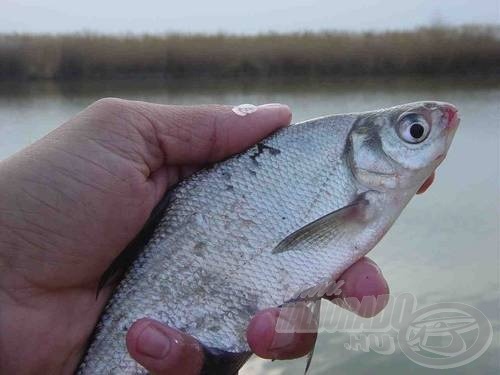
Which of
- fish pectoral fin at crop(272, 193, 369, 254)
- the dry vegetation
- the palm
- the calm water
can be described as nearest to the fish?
fish pectoral fin at crop(272, 193, 369, 254)

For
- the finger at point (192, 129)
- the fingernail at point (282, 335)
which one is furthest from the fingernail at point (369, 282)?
the finger at point (192, 129)

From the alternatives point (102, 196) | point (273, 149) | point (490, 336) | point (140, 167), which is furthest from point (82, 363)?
point (490, 336)

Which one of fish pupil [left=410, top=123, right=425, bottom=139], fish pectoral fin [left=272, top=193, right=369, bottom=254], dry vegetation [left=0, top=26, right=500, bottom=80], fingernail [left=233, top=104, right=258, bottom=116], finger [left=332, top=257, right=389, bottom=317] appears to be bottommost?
dry vegetation [left=0, top=26, right=500, bottom=80]

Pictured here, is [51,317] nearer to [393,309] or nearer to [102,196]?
[102,196]

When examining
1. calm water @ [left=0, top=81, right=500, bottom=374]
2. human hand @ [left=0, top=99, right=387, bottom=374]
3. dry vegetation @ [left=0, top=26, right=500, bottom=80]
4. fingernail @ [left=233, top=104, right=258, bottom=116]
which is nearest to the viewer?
human hand @ [left=0, top=99, right=387, bottom=374]

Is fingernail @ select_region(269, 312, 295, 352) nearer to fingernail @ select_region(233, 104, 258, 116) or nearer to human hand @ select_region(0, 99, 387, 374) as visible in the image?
human hand @ select_region(0, 99, 387, 374)

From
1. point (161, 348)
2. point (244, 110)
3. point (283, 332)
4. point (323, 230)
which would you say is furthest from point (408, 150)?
point (161, 348)

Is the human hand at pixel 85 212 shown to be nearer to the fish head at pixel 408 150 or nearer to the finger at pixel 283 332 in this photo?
the finger at pixel 283 332
